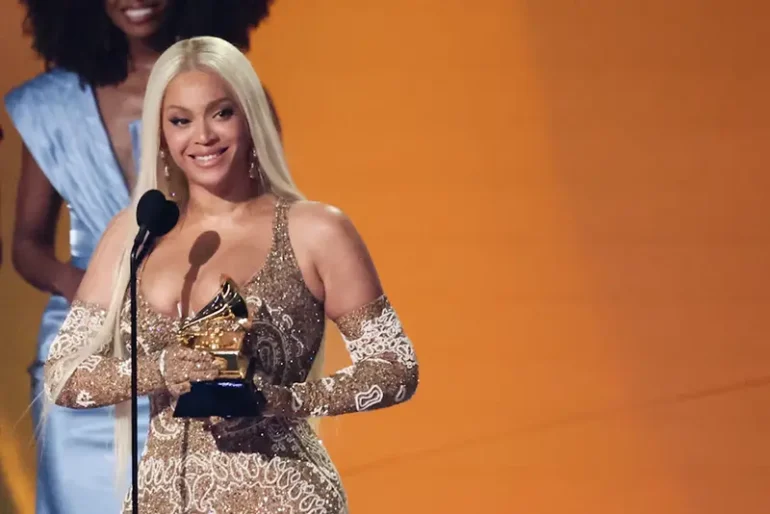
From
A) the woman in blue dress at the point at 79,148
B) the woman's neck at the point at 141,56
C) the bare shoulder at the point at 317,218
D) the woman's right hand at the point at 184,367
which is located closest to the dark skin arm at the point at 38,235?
the woman in blue dress at the point at 79,148

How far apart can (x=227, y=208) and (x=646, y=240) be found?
109 cm

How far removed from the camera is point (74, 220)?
2980mm

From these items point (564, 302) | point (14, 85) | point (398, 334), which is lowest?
point (564, 302)

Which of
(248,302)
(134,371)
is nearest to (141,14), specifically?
(248,302)

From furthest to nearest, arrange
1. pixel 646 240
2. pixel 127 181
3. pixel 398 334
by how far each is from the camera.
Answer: pixel 127 181 → pixel 646 240 → pixel 398 334

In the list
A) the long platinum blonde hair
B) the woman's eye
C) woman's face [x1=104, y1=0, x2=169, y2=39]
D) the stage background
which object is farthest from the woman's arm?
woman's face [x1=104, y1=0, x2=169, y2=39]

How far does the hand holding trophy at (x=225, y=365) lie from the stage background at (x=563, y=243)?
103 centimetres

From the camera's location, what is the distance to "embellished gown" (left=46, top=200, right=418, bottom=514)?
6.08ft

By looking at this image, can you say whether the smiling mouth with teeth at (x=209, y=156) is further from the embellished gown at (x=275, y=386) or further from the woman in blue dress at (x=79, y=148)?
the woman in blue dress at (x=79, y=148)

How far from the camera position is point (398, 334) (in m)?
1.96

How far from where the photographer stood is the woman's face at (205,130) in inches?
79.6

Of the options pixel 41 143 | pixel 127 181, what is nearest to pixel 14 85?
pixel 41 143

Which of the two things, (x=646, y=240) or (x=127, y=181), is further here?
(x=127, y=181)

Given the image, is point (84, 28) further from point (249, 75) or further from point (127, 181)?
point (249, 75)
